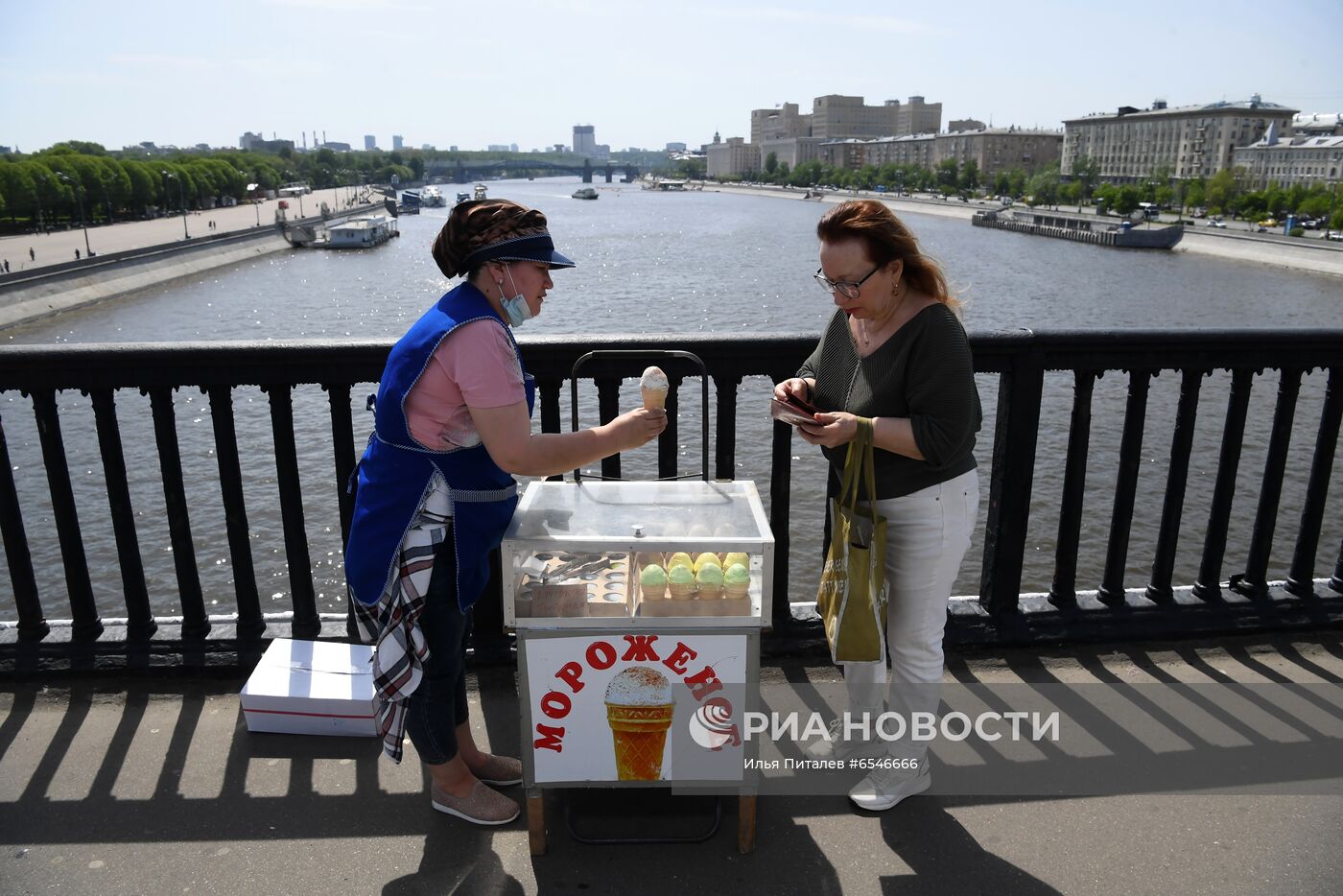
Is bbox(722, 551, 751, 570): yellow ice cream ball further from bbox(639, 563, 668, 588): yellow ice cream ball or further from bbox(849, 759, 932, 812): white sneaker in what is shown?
bbox(849, 759, 932, 812): white sneaker

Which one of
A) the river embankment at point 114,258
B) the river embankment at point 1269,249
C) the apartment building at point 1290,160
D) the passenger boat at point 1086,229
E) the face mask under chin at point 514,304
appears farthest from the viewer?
the apartment building at point 1290,160

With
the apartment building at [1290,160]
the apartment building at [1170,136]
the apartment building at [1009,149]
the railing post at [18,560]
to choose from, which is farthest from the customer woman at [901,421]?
the apartment building at [1009,149]

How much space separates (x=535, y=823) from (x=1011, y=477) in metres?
2.26

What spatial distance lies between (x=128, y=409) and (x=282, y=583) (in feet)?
40.5

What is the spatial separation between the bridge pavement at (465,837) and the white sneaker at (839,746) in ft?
0.74

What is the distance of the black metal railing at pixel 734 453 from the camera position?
11.6 ft

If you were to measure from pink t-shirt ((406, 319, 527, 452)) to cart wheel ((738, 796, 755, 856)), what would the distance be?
127cm

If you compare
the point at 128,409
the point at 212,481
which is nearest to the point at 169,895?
the point at 212,481

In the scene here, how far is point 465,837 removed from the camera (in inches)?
112

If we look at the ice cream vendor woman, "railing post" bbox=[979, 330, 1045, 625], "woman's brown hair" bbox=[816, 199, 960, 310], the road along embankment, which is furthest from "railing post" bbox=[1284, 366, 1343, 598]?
A: the road along embankment

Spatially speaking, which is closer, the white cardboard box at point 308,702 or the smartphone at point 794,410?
the smartphone at point 794,410

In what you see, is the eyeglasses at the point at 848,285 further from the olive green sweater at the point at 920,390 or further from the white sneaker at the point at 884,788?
the white sneaker at the point at 884,788

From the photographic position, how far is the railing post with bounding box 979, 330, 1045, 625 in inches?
148

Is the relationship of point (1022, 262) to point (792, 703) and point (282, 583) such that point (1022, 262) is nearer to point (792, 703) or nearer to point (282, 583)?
point (282, 583)
